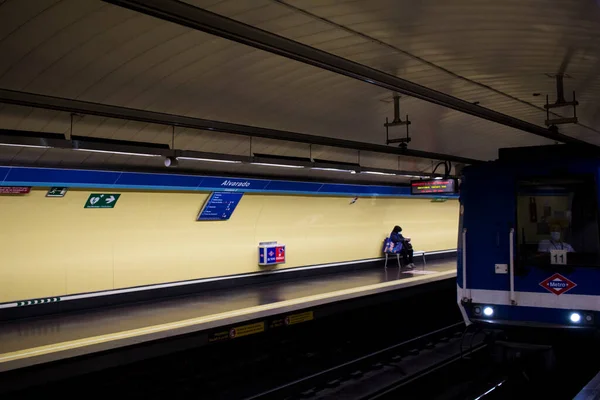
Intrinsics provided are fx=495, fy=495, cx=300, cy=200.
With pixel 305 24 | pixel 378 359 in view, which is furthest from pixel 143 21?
pixel 378 359

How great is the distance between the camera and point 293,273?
1108cm

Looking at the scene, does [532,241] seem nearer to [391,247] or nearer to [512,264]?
[512,264]

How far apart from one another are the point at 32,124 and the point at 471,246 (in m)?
5.10

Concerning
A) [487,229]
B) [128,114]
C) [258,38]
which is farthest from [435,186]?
[258,38]

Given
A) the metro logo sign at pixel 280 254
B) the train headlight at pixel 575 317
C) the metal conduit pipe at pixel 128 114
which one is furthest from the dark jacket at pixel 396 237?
the train headlight at pixel 575 317

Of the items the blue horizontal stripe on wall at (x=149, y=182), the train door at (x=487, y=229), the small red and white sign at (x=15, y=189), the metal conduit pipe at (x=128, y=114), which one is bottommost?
the train door at (x=487, y=229)

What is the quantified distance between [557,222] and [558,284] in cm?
62

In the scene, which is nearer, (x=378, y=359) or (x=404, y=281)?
(x=378, y=359)

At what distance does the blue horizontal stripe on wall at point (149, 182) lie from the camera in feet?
20.7

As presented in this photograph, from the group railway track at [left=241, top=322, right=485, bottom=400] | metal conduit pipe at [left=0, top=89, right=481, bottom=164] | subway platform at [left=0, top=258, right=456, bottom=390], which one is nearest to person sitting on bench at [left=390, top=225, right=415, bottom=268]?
subway platform at [left=0, top=258, right=456, bottom=390]

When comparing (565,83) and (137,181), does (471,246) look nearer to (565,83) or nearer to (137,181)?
(565,83)

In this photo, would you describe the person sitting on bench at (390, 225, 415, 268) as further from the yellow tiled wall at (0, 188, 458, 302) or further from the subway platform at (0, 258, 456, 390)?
the subway platform at (0, 258, 456, 390)

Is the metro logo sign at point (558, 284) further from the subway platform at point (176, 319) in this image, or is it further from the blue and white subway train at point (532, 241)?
the subway platform at point (176, 319)

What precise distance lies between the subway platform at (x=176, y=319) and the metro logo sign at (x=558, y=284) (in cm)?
375
